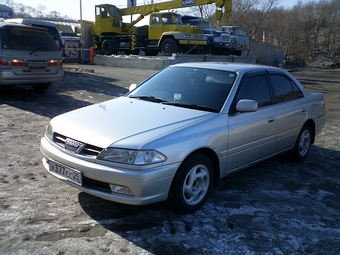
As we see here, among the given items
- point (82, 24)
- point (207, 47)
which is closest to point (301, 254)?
point (207, 47)

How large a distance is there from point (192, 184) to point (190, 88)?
1.35 metres

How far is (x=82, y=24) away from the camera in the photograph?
26000mm

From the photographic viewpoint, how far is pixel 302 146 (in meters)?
5.79

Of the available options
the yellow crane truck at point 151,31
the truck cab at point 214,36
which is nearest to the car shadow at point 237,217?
the yellow crane truck at point 151,31

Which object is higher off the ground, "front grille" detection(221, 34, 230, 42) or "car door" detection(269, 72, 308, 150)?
"front grille" detection(221, 34, 230, 42)

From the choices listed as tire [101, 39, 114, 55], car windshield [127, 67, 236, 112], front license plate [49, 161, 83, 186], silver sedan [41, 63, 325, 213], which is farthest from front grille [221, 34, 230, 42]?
front license plate [49, 161, 83, 186]

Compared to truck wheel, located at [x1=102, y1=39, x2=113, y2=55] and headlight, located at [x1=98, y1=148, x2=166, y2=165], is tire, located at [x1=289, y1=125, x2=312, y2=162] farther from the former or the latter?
truck wheel, located at [x1=102, y1=39, x2=113, y2=55]

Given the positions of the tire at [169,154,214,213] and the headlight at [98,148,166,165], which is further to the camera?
the tire at [169,154,214,213]

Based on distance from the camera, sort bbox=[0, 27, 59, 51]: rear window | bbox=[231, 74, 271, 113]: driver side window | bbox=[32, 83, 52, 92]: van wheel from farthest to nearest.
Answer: bbox=[32, 83, 52, 92]: van wheel
bbox=[0, 27, 59, 51]: rear window
bbox=[231, 74, 271, 113]: driver side window

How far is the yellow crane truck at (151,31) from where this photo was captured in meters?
20.8

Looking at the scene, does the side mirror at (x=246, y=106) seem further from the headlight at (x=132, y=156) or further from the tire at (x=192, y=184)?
the headlight at (x=132, y=156)

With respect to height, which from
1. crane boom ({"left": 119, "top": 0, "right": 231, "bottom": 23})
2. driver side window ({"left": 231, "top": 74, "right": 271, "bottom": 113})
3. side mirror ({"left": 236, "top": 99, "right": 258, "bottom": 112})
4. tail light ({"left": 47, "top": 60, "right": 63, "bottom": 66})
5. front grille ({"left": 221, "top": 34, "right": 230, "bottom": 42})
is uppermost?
crane boom ({"left": 119, "top": 0, "right": 231, "bottom": 23})

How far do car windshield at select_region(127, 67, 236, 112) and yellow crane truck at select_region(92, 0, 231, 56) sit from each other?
580 inches

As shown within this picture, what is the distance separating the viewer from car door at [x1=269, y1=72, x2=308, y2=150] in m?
5.10
